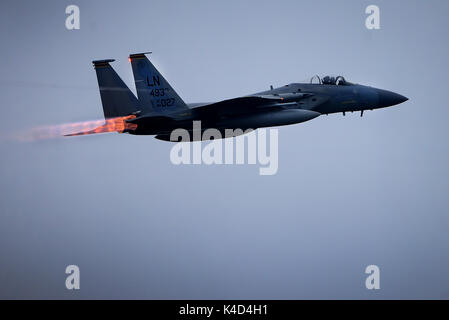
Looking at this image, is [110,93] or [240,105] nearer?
[240,105]

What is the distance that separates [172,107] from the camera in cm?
2916

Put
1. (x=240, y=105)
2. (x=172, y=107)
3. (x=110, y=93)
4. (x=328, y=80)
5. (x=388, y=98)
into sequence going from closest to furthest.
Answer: (x=240, y=105)
(x=172, y=107)
(x=110, y=93)
(x=328, y=80)
(x=388, y=98)

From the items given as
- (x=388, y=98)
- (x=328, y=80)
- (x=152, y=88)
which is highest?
(x=328, y=80)

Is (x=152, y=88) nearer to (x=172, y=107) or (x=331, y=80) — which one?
(x=172, y=107)

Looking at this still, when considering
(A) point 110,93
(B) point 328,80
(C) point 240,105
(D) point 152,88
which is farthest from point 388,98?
(A) point 110,93

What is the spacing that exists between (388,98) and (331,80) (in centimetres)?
261

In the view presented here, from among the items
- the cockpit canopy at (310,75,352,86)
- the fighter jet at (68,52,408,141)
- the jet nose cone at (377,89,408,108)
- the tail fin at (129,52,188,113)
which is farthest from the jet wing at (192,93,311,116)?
the jet nose cone at (377,89,408,108)

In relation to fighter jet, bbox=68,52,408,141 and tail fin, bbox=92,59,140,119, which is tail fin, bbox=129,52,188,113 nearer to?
fighter jet, bbox=68,52,408,141

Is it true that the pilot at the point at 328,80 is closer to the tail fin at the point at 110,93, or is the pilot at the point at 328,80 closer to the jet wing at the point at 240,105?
the jet wing at the point at 240,105

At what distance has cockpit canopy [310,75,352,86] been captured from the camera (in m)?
31.3
